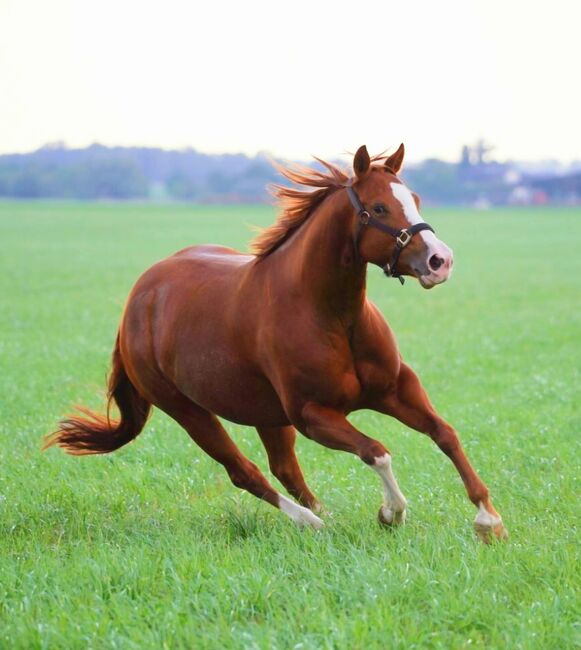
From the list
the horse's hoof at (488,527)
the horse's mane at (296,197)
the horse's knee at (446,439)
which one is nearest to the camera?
the horse's hoof at (488,527)

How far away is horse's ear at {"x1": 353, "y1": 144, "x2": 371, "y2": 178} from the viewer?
20.1 feet

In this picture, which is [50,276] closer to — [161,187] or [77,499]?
[77,499]

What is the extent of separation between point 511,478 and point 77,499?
3.05m

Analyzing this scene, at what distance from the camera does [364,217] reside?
6.12 meters

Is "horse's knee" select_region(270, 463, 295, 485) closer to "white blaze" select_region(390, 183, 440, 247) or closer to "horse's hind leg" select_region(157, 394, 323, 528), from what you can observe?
"horse's hind leg" select_region(157, 394, 323, 528)

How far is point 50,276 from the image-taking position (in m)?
33.5

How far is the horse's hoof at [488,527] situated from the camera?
19.9ft

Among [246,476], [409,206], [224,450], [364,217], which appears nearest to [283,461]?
[246,476]

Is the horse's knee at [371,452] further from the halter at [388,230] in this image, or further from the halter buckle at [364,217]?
the halter buckle at [364,217]

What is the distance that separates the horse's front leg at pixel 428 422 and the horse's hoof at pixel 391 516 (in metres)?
0.41

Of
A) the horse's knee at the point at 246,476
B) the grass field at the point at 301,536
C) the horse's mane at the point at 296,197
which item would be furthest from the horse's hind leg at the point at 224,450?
the horse's mane at the point at 296,197

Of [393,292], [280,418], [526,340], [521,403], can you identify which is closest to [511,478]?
[280,418]

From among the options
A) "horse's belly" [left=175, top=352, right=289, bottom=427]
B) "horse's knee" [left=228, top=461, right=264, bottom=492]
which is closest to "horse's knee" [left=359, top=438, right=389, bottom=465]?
"horse's belly" [left=175, top=352, right=289, bottom=427]

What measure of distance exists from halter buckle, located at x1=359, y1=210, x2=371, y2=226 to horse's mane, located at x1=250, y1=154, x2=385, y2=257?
42 cm
